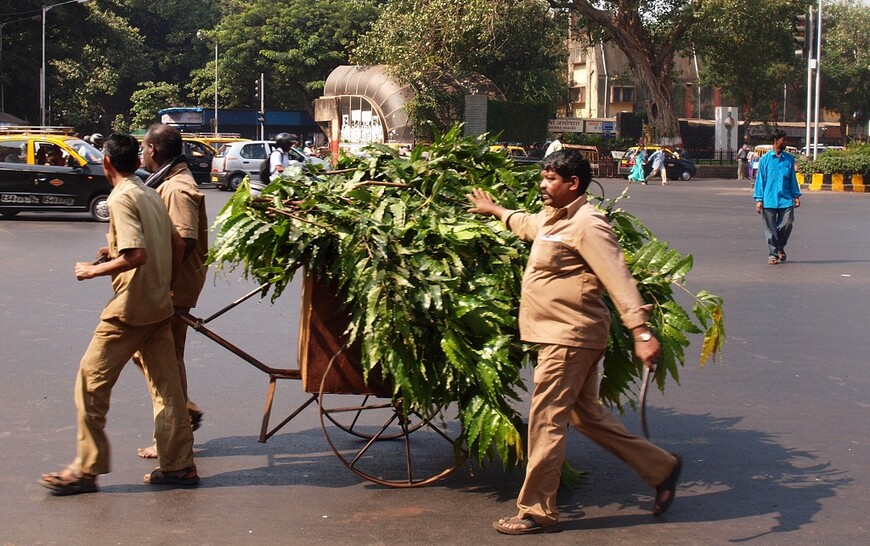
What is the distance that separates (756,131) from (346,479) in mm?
74551

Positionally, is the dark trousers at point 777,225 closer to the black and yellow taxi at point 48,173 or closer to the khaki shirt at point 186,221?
the khaki shirt at point 186,221

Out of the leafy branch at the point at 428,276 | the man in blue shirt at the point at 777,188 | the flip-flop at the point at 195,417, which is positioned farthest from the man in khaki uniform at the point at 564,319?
the man in blue shirt at the point at 777,188

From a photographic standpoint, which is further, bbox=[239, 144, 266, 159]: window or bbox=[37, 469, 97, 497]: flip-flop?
bbox=[239, 144, 266, 159]: window

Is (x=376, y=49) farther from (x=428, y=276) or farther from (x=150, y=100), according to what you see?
(x=428, y=276)

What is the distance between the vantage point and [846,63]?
8144 cm

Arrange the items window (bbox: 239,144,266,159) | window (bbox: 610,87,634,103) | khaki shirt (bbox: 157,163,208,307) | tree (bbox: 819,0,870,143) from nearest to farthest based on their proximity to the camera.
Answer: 1. khaki shirt (bbox: 157,163,208,307)
2. window (bbox: 239,144,266,159)
3. tree (bbox: 819,0,870,143)
4. window (bbox: 610,87,634,103)

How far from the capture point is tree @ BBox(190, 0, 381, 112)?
64062mm

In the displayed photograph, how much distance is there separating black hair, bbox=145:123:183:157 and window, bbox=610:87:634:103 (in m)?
78.3

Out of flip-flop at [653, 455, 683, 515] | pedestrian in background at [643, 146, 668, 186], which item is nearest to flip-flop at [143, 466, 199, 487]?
flip-flop at [653, 455, 683, 515]

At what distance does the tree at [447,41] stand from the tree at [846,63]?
95.1 feet

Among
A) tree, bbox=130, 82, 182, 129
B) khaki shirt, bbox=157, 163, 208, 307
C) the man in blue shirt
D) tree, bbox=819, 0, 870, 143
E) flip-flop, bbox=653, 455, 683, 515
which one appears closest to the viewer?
flip-flop, bbox=653, 455, 683, 515

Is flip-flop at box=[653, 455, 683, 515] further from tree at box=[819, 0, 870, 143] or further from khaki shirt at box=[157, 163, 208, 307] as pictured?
tree at box=[819, 0, 870, 143]

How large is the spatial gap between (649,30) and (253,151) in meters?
22.5

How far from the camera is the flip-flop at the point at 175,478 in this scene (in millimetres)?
5258
